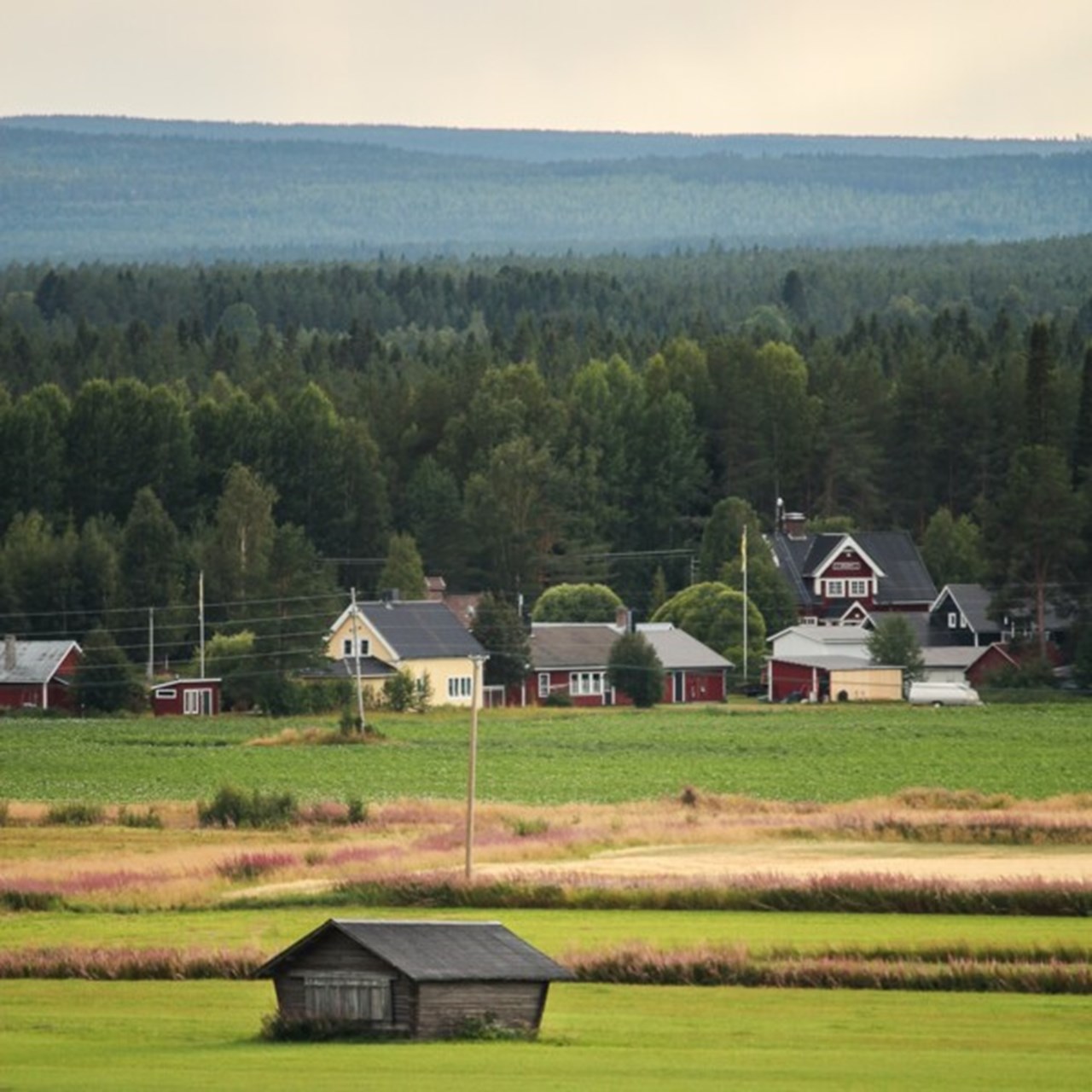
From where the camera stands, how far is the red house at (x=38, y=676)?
107 m

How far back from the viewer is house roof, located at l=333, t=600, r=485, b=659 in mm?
106562

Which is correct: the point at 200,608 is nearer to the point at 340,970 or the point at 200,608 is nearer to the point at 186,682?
the point at 186,682

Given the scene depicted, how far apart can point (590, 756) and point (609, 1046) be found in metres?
50.0

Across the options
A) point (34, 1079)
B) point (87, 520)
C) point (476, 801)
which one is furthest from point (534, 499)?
point (34, 1079)

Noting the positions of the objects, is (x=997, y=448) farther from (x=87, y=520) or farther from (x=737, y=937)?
(x=737, y=937)

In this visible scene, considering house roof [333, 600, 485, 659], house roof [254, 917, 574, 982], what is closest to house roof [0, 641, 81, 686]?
house roof [333, 600, 485, 659]

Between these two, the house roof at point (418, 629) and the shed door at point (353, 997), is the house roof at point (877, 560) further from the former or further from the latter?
the shed door at point (353, 997)

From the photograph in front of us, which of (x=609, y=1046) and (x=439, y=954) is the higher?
(x=439, y=954)

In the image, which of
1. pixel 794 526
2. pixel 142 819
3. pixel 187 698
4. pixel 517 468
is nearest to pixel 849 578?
pixel 794 526

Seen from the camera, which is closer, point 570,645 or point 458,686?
point 458,686

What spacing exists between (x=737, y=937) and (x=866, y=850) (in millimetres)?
13296

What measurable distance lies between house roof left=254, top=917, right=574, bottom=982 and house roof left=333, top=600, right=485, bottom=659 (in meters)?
73.2

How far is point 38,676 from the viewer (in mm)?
106938

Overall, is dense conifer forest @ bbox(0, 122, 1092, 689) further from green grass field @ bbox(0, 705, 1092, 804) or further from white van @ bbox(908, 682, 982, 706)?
green grass field @ bbox(0, 705, 1092, 804)
